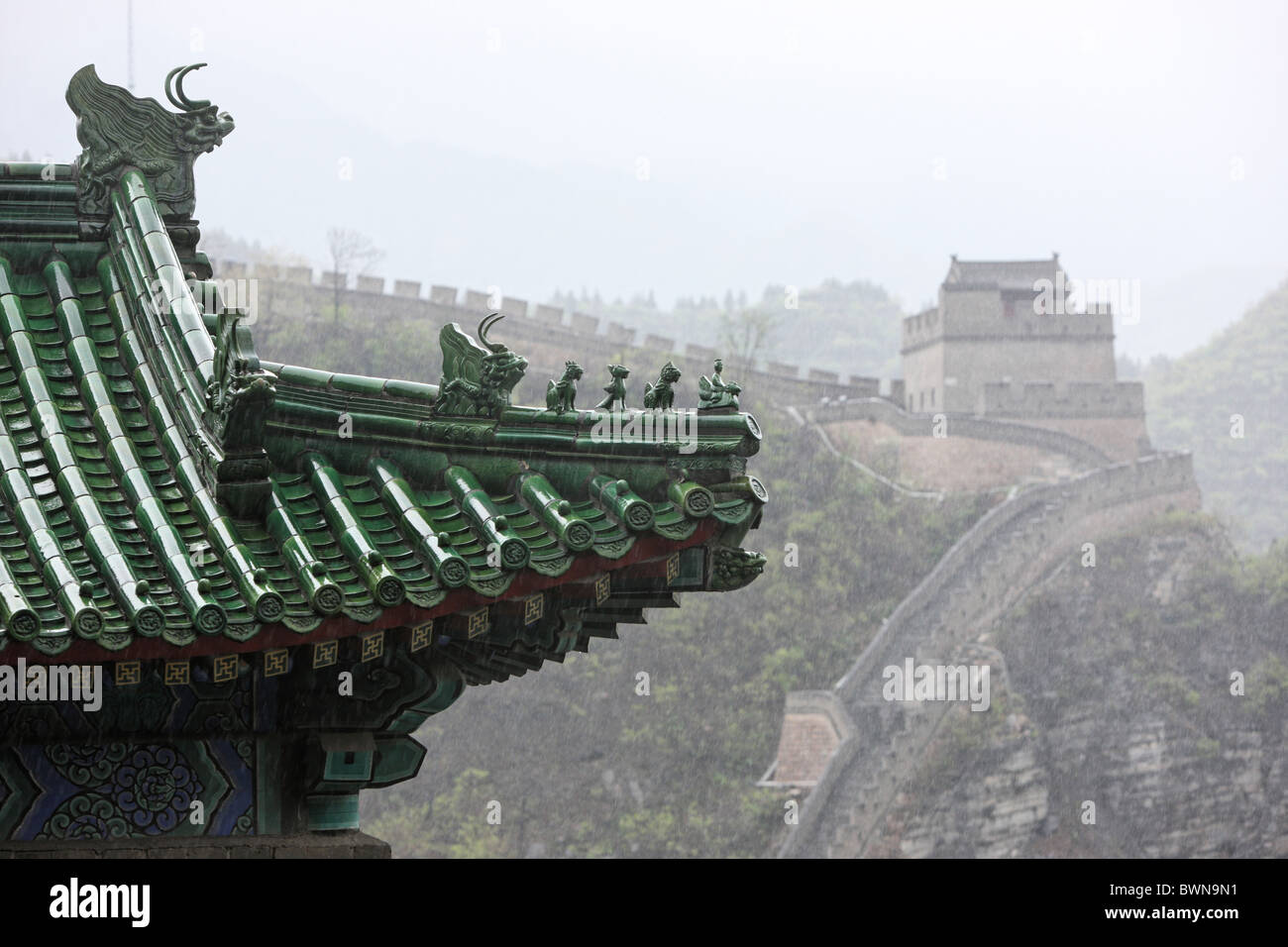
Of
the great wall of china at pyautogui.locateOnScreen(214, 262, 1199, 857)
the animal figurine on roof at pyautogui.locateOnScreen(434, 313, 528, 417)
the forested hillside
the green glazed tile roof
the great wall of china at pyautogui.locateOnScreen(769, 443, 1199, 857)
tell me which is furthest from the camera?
the forested hillside

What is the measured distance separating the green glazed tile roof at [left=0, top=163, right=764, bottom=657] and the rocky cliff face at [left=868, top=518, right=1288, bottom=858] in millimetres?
33312

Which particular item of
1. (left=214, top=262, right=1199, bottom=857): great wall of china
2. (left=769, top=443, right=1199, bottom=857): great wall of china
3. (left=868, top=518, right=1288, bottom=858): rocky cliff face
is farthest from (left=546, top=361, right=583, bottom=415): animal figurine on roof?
(left=868, top=518, right=1288, bottom=858): rocky cliff face

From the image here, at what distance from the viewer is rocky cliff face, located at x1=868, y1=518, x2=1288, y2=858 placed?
3859 cm

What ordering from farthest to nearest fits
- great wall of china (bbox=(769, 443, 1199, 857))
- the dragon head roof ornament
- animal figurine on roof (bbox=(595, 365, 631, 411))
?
great wall of china (bbox=(769, 443, 1199, 857))
the dragon head roof ornament
animal figurine on roof (bbox=(595, 365, 631, 411))

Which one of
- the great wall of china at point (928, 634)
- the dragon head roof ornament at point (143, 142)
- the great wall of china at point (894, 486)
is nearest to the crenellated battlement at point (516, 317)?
the great wall of china at point (894, 486)

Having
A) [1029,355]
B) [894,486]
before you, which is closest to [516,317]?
[894,486]

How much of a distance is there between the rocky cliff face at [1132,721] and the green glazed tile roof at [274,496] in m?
33.3

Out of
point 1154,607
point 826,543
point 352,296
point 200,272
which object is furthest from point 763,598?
point 200,272

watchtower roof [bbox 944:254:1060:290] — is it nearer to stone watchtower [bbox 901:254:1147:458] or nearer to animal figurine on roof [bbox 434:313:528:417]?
stone watchtower [bbox 901:254:1147:458]

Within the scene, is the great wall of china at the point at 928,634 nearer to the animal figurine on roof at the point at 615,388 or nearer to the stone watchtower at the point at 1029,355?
the stone watchtower at the point at 1029,355

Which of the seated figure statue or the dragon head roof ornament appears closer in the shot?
the seated figure statue

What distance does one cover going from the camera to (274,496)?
4910 mm
